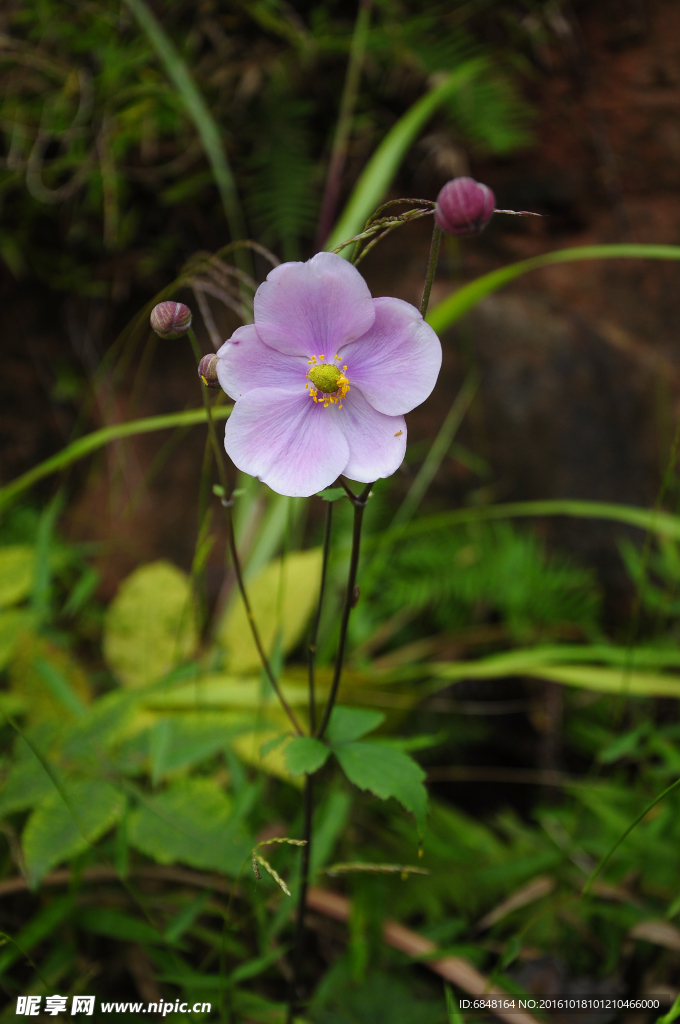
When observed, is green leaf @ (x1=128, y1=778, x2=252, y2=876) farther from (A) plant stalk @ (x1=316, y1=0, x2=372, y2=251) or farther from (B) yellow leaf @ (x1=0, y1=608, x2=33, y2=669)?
(A) plant stalk @ (x1=316, y1=0, x2=372, y2=251)

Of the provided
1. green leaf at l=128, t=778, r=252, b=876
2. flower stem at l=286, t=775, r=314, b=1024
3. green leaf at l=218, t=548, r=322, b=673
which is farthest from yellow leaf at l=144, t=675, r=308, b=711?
flower stem at l=286, t=775, r=314, b=1024

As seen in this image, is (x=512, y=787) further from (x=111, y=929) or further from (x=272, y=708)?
(x=111, y=929)

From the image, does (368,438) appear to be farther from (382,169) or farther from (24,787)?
(382,169)

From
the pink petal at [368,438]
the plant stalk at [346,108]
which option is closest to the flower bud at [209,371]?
the pink petal at [368,438]

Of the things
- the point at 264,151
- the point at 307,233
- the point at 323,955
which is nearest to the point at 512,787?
the point at 323,955

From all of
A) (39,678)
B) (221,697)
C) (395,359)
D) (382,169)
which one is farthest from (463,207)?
(39,678)

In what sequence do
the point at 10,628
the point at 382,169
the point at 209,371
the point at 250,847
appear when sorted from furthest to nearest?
the point at 382,169 → the point at 10,628 → the point at 250,847 → the point at 209,371
